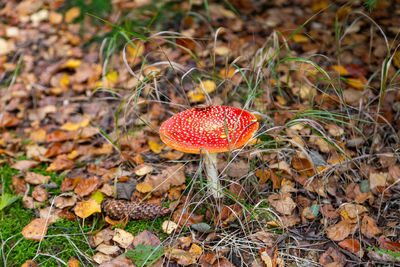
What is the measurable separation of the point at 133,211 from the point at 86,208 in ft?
0.98

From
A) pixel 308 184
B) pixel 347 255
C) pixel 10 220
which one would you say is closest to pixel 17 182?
pixel 10 220

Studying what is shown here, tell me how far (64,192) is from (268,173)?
138cm

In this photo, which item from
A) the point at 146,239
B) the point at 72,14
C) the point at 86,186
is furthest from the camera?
the point at 72,14

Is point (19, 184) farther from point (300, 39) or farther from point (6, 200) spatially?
point (300, 39)

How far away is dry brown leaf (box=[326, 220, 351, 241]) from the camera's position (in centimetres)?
199

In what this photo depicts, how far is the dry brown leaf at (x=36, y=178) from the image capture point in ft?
8.12

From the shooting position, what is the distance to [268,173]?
7.52 feet

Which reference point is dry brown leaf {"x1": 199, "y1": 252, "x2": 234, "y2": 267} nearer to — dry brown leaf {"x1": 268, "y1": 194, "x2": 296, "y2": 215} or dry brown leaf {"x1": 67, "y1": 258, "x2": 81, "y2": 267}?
dry brown leaf {"x1": 268, "y1": 194, "x2": 296, "y2": 215}

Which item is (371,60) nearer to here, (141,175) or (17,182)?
(141,175)

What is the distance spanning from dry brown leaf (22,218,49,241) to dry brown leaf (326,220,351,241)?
1.63 m

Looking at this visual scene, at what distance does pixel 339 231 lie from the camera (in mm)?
2016

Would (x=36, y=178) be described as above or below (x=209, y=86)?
below

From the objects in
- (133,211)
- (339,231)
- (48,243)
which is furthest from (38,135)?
(339,231)

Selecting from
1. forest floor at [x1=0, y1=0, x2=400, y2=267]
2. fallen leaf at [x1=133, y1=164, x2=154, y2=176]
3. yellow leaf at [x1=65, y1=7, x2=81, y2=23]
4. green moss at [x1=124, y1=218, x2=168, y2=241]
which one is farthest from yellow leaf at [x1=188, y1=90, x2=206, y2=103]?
yellow leaf at [x1=65, y1=7, x2=81, y2=23]
